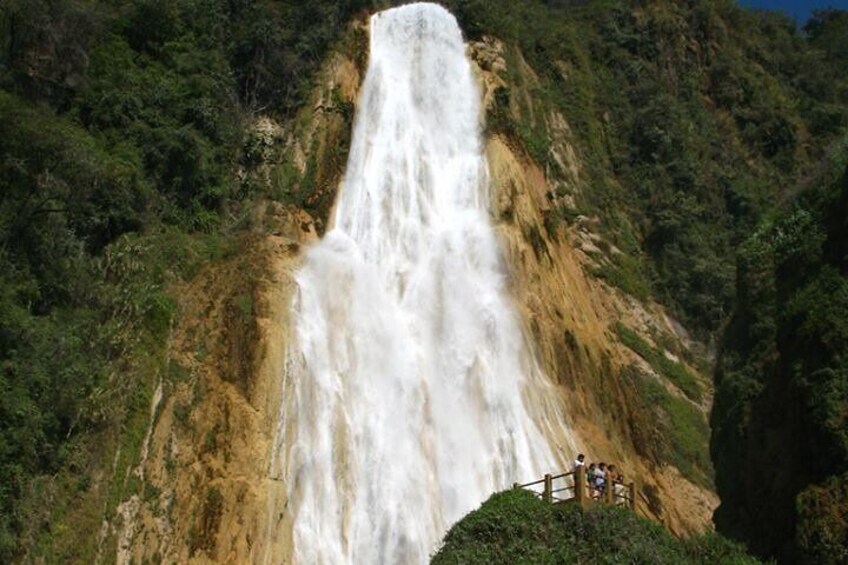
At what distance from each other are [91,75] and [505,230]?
1327 centimetres

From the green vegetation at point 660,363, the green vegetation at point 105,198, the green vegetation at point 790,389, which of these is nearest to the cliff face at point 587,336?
the green vegetation at point 660,363

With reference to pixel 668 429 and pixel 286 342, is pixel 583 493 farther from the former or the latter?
pixel 668 429

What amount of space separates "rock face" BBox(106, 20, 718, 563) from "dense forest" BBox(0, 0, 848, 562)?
0.78 metres

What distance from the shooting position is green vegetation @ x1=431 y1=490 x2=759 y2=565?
18016 mm

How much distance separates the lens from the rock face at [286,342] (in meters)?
23.6

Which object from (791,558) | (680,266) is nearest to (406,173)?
(680,266)

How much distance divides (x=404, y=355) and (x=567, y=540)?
11568 millimetres

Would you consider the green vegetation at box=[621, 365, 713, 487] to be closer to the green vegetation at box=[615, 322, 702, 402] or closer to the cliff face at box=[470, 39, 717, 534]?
the cliff face at box=[470, 39, 717, 534]

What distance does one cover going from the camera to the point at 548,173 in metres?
40.8

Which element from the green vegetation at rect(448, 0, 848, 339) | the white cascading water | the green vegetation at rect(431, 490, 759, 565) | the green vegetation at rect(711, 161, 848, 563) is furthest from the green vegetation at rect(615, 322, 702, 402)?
the green vegetation at rect(431, 490, 759, 565)

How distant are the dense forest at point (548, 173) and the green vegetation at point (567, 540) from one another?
132 cm

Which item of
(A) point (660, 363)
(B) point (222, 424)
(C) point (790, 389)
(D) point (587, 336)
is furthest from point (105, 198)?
(A) point (660, 363)

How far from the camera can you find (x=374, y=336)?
2947 centimetres

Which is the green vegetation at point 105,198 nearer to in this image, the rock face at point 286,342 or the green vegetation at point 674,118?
the rock face at point 286,342
